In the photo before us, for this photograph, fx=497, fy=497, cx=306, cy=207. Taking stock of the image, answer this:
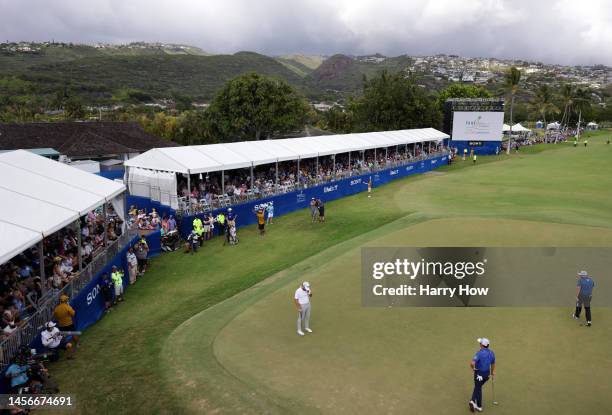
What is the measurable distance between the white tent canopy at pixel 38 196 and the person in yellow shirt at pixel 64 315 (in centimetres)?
165

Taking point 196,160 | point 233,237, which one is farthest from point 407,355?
point 196,160

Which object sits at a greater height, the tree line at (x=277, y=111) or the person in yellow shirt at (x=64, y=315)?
the tree line at (x=277, y=111)

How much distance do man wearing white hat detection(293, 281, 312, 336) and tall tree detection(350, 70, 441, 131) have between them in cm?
6174

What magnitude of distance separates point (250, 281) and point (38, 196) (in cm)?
724

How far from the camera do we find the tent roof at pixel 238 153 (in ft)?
84.3

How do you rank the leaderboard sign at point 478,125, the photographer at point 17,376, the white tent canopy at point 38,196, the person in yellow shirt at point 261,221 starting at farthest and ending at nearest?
1. the leaderboard sign at point 478,125
2. the person in yellow shirt at point 261,221
3. the white tent canopy at point 38,196
4. the photographer at point 17,376

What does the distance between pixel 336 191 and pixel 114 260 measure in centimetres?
1884

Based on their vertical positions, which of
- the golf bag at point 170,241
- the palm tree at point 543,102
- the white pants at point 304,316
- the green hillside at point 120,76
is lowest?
the golf bag at point 170,241

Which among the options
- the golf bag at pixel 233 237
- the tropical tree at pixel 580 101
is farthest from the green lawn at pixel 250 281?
the tropical tree at pixel 580 101

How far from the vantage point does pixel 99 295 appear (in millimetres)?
15141

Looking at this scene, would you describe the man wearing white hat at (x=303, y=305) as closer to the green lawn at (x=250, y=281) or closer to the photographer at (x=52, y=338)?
the green lawn at (x=250, y=281)

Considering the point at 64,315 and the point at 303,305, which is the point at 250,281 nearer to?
the point at 303,305

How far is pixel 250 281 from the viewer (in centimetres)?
1730

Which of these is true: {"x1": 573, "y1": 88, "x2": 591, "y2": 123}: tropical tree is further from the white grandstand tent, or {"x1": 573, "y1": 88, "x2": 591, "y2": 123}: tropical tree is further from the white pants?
the white pants
